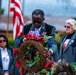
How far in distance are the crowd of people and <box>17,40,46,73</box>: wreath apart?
9 centimetres

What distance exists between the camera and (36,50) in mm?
7180

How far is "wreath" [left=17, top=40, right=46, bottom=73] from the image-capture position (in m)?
7.04

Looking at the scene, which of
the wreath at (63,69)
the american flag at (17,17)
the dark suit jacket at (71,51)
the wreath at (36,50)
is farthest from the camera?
the american flag at (17,17)

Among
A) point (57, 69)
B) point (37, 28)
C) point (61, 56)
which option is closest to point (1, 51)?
point (61, 56)

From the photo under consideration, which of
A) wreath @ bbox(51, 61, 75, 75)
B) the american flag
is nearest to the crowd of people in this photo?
wreath @ bbox(51, 61, 75, 75)

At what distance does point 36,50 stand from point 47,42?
320mm

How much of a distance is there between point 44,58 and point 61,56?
1.53m

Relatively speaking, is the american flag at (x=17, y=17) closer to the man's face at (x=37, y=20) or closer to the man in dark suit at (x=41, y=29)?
the man in dark suit at (x=41, y=29)

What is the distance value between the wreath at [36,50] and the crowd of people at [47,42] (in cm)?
9

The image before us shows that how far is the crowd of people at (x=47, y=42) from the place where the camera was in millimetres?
7414

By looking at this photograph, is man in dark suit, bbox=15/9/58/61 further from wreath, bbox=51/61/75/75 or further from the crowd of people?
wreath, bbox=51/61/75/75

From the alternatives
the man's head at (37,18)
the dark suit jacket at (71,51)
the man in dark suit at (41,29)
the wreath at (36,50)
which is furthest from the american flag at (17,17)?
the wreath at (36,50)

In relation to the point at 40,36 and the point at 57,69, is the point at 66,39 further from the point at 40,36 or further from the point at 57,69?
the point at 57,69

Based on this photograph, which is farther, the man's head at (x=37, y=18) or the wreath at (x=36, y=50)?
the man's head at (x=37, y=18)
